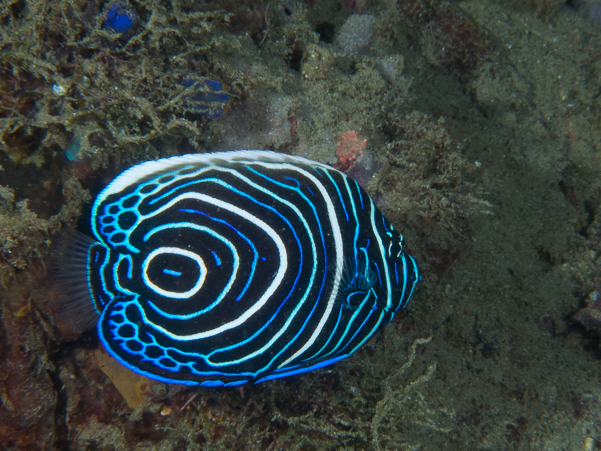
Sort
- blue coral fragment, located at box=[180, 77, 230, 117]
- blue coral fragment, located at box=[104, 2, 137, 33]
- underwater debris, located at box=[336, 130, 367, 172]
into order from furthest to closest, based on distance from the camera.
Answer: underwater debris, located at box=[336, 130, 367, 172] < blue coral fragment, located at box=[180, 77, 230, 117] < blue coral fragment, located at box=[104, 2, 137, 33]

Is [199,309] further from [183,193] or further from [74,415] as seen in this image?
[74,415]

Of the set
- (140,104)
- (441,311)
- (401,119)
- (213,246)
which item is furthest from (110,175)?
(441,311)

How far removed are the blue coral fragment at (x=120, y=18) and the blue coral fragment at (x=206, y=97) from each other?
46cm

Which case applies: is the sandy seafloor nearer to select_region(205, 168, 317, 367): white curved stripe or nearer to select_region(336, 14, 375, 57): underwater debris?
select_region(336, 14, 375, 57): underwater debris

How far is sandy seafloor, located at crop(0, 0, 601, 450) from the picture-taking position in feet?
7.47

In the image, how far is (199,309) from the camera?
75.6 inches

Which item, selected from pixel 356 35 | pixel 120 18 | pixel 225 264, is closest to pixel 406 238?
pixel 225 264

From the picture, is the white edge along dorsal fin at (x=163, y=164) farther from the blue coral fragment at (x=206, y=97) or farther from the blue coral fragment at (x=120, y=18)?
the blue coral fragment at (x=120, y=18)

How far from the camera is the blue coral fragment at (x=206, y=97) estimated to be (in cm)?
248

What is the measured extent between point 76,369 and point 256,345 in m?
1.65

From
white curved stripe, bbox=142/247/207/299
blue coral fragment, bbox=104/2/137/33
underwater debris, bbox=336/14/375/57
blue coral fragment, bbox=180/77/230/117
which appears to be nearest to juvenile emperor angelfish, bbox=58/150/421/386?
white curved stripe, bbox=142/247/207/299

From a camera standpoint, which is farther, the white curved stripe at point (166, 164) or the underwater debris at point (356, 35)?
the underwater debris at point (356, 35)

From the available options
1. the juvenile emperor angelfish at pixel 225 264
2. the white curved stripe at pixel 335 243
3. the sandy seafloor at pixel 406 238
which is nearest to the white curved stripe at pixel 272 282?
the juvenile emperor angelfish at pixel 225 264

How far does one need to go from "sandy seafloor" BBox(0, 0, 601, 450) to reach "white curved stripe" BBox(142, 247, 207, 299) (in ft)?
2.97
